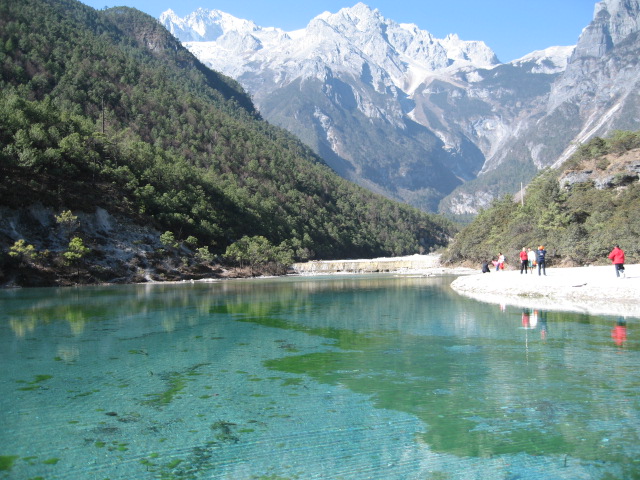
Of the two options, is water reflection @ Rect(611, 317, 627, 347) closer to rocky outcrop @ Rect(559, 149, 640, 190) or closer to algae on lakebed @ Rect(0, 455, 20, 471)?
algae on lakebed @ Rect(0, 455, 20, 471)

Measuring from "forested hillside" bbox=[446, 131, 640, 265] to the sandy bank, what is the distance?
14.4 m

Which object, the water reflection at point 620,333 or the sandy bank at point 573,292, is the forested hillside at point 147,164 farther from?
the water reflection at point 620,333

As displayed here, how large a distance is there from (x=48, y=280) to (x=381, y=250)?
118 metres

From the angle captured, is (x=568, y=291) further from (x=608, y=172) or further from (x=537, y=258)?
(x=608, y=172)

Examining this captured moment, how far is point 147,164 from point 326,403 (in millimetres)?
86575

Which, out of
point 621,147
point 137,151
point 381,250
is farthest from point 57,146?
point 381,250

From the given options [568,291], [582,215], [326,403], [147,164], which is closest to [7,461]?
[326,403]

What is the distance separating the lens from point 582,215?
193ft

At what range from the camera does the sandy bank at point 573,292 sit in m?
25.3

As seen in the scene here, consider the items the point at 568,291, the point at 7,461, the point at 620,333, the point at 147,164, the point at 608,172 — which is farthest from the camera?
the point at 147,164

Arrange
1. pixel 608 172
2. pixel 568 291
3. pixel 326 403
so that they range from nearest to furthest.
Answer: pixel 326 403 < pixel 568 291 < pixel 608 172

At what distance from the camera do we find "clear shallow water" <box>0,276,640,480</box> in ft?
25.1

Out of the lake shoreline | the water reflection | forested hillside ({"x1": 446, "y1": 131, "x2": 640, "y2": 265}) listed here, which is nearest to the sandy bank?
the lake shoreline

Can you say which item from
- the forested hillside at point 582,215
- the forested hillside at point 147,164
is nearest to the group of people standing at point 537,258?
the forested hillside at point 582,215
